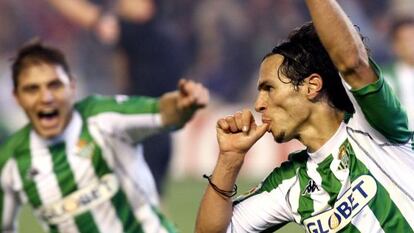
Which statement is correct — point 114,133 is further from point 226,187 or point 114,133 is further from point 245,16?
point 245,16

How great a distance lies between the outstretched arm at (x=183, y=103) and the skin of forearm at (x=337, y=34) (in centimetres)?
192

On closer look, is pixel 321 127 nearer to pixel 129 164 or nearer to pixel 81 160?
pixel 129 164

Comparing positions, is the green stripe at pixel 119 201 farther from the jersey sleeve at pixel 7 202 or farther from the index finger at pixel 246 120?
the index finger at pixel 246 120

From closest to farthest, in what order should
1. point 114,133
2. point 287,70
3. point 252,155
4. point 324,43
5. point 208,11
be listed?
point 324,43
point 287,70
point 114,133
point 252,155
point 208,11

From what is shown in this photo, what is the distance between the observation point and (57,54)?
6.50m

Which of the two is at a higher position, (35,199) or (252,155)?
(35,199)

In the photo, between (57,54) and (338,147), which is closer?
(338,147)

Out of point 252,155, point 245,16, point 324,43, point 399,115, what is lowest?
point 252,155

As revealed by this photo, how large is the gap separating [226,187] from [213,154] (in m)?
8.35

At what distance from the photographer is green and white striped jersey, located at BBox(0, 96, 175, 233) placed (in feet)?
20.2

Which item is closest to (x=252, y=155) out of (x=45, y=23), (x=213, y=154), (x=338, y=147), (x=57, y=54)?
(x=213, y=154)


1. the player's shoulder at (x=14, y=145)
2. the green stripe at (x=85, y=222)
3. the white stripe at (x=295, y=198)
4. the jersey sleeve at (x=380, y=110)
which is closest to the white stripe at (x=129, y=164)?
the green stripe at (x=85, y=222)

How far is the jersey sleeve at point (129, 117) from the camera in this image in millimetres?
6121

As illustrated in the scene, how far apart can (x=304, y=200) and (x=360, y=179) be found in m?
0.26
